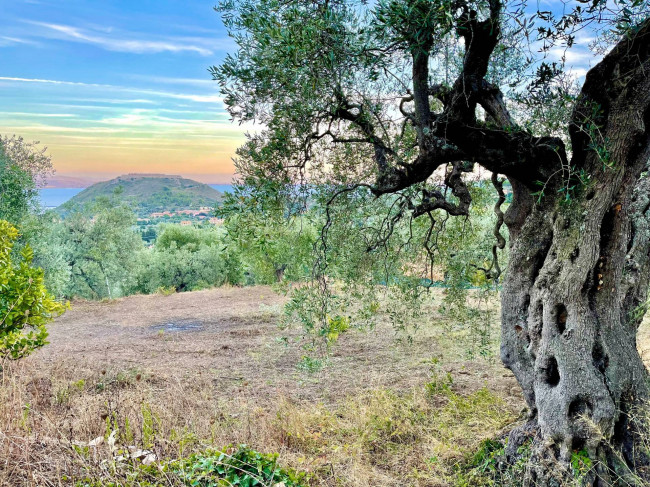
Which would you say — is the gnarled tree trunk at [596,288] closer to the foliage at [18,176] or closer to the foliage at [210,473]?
the foliage at [210,473]

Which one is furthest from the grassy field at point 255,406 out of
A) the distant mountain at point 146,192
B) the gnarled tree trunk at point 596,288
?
the distant mountain at point 146,192

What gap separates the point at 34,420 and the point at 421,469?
15.0 ft

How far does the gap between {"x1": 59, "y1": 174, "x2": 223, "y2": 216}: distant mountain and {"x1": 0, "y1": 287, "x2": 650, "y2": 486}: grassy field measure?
12.6 metres

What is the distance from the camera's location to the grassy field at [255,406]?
4.56 metres

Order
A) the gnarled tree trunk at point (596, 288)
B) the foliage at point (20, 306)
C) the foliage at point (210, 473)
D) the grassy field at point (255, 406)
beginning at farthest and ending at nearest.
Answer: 1. the foliage at point (20, 306)
2. the grassy field at point (255, 406)
3. the gnarled tree trunk at point (596, 288)
4. the foliage at point (210, 473)

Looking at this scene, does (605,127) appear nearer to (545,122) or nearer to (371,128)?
(545,122)

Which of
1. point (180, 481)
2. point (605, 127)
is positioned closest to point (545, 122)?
point (605, 127)

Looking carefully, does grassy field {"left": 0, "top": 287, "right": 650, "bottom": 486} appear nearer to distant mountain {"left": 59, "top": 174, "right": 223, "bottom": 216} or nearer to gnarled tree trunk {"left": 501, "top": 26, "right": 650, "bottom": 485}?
gnarled tree trunk {"left": 501, "top": 26, "right": 650, "bottom": 485}

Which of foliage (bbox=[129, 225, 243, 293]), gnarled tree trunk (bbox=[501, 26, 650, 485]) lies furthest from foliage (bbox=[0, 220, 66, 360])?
foliage (bbox=[129, 225, 243, 293])

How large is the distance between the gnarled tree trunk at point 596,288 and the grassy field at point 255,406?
1.55 meters

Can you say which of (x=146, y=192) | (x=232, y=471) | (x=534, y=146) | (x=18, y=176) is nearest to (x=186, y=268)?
(x=146, y=192)

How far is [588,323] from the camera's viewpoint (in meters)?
4.34

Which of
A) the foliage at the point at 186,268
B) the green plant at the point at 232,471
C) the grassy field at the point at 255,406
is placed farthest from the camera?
the foliage at the point at 186,268

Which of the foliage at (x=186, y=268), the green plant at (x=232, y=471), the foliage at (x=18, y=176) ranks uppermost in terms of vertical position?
the foliage at (x=18, y=176)
